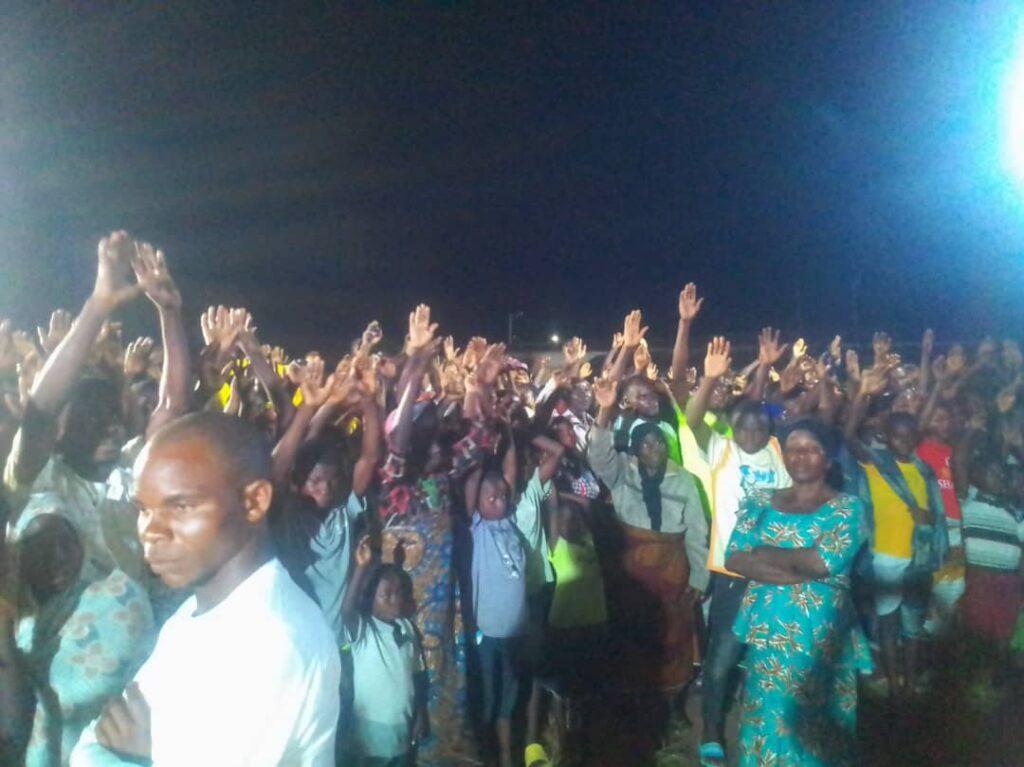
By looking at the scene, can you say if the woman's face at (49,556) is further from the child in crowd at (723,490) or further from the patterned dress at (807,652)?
the child in crowd at (723,490)

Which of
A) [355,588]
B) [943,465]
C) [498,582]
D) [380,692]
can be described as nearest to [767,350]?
[943,465]

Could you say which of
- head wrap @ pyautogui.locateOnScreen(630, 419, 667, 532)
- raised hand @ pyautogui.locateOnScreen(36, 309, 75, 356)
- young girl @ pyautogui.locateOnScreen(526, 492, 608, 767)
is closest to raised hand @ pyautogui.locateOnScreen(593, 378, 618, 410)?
head wrap @ pyautogui.locateOnScreen(630, 419, 667, 532)

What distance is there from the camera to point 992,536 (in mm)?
5977

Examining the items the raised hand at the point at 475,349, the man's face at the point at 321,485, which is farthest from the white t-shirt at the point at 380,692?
the raised hand at the point at 475,349

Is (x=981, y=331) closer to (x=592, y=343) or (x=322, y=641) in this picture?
(x=592, y=343)

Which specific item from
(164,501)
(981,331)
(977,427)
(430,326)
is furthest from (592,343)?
(164,501)

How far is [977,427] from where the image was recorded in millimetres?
6629

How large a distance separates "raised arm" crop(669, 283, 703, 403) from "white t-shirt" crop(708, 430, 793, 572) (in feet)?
3.30

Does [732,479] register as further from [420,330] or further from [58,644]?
[58,644]

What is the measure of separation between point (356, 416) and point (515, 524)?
3.59ft

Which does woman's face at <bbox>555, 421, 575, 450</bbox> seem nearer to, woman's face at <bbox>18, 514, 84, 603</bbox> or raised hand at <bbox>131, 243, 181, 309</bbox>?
raised hand at <bbox>131, 243, 181, 309</bbox>

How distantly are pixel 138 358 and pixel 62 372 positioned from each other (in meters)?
2.71

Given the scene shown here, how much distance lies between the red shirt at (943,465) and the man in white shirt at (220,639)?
5604 mm

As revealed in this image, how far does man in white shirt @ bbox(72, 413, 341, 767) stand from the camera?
1667 mm
